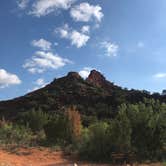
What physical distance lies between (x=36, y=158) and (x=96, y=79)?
54181 millimetres

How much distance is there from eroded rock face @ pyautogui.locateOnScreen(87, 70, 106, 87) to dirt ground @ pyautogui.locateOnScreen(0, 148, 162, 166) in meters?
47.4

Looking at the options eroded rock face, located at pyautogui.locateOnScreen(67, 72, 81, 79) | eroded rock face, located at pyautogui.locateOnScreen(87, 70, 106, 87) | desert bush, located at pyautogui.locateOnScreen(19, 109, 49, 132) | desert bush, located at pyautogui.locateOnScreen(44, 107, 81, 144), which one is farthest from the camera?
eroded rock face, located at pyautogui.locateOnScreen(87, 70, 106, 87)

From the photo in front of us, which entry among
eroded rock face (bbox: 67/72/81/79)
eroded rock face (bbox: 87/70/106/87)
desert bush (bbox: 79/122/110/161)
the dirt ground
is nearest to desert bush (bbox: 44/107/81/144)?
the dirt ground

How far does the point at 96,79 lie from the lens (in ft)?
252

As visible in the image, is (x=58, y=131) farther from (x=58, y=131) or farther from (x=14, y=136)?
(x=14, y=136)

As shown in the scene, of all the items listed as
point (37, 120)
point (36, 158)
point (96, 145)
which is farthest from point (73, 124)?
point (37, 120)

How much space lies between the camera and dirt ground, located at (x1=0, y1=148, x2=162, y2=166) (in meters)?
21.1

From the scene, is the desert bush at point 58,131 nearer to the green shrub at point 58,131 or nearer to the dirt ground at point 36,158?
the green shrub at point 58,131

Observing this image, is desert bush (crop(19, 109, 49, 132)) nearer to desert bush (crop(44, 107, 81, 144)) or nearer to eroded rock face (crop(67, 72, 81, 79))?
desert bush (crop(44, 107, 81, 144))

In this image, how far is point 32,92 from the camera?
74.1 metres

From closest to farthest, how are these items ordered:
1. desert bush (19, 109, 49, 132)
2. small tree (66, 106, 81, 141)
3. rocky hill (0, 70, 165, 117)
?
small tree (66, 106, 81, 141), desert bush (19, 109, 49, 132), rocky hill (0, 70, 165, 117)

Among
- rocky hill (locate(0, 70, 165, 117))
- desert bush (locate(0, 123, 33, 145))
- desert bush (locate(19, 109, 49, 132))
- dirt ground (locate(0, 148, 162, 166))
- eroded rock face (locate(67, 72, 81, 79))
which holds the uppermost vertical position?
eroded rock face (locate(67, 72, 81, 79))

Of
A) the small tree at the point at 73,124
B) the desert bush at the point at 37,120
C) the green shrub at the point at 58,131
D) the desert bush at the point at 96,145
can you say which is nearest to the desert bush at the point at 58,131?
the green shrub at the point at 58,131

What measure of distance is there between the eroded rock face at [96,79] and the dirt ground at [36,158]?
47378 millimetres
